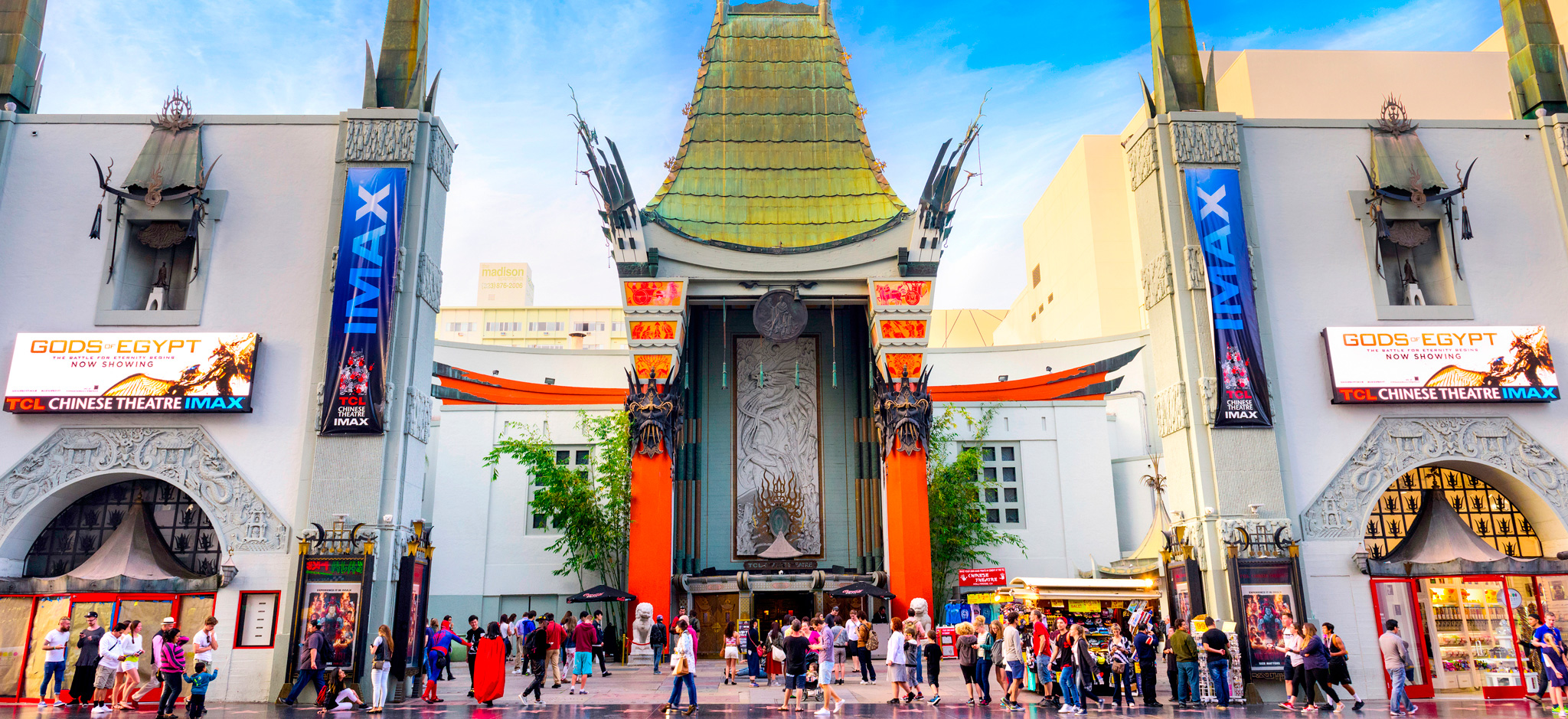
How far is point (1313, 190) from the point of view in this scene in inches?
777

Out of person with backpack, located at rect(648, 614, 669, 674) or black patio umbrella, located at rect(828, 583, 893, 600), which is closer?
person with backpack, located at rect(648, 614, 669, 674)

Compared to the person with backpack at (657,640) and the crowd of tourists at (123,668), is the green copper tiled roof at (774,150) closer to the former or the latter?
the person with backpack at (657,640)

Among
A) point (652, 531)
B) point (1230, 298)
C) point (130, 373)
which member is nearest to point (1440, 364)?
point (1230, 298)

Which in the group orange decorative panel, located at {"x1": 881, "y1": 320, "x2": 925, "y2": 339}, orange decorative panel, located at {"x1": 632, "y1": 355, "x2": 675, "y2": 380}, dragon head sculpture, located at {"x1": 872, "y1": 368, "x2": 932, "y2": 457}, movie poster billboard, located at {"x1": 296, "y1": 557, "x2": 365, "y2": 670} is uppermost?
orange decorative panel, located at {"x1": 881, "y1": 320, "x2": 925, "y2": 339}

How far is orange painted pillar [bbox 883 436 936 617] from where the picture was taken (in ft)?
87.9

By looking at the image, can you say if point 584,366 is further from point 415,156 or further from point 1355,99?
point 1355,99

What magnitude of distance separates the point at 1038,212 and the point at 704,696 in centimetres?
5175

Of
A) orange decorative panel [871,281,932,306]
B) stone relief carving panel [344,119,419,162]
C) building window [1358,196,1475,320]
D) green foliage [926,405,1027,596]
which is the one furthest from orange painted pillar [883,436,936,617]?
stone relief carving panel [344,119,419,162]

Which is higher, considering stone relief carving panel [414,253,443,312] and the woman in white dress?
stone relief carving panel [414,253,443,312]

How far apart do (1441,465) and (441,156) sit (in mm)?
19704

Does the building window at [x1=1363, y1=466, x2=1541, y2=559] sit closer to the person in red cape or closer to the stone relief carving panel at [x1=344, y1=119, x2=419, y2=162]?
the person in red cape

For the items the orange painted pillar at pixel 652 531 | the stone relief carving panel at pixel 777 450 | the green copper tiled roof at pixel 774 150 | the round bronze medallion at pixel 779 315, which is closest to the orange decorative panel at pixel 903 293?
the green copper tiled roof at pixel 774 150

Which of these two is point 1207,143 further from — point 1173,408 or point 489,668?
point 489,668

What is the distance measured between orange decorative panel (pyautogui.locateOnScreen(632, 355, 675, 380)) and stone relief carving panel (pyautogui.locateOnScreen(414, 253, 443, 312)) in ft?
27.9
